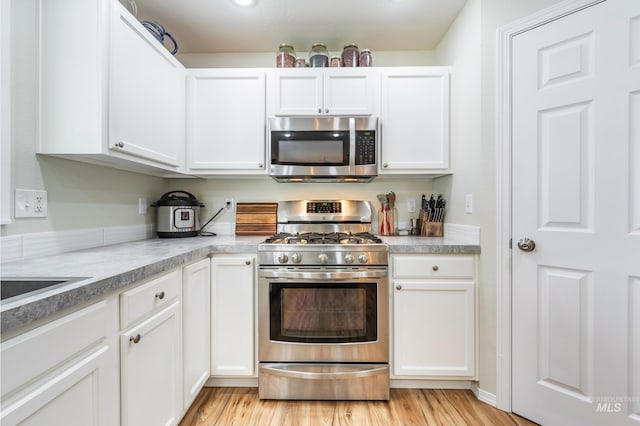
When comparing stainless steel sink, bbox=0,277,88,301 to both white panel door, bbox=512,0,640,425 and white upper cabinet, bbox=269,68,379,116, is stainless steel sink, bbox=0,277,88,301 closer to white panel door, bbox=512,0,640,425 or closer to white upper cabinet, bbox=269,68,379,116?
white upper cabinet, bbox=269,68,379,116

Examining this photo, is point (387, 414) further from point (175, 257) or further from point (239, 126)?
point (239, 126)

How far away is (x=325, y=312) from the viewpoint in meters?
1.74

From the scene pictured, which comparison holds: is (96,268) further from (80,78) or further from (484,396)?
(484,396)

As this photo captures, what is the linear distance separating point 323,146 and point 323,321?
3.87 ft

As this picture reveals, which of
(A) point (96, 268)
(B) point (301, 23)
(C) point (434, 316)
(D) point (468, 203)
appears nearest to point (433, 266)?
(C) point (434, 316)

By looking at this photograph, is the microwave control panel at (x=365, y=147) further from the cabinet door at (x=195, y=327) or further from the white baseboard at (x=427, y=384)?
the white baseboard at (x=427, y=384)

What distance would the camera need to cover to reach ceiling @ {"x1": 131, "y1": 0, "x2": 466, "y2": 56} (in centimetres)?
187

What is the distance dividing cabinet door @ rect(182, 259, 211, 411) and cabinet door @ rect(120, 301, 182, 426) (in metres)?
0.07

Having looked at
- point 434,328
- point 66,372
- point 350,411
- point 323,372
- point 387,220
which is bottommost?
point 350,411

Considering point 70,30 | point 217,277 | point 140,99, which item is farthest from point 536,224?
point 70,30

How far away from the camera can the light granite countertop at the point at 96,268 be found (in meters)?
0.67

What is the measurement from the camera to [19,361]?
0.65 m

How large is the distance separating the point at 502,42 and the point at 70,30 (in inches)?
86.2
